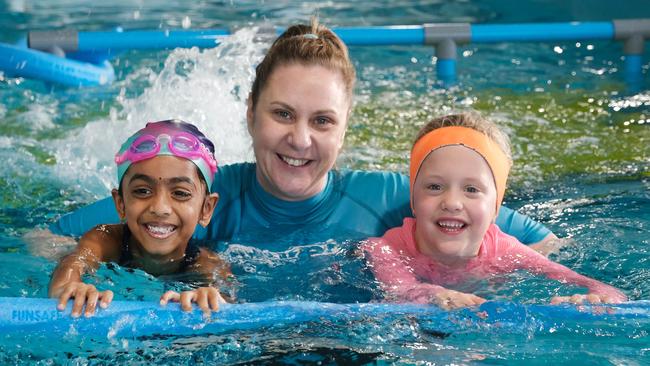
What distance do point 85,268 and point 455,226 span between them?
4.64 ft

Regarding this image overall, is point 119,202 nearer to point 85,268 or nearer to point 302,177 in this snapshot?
point 85,268

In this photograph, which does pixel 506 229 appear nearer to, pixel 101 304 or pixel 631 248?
pixel 631 248

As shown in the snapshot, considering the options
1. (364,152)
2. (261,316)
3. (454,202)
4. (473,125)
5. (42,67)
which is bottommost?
(261,316)

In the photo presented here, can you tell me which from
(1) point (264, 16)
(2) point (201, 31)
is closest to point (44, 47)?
(2) point (201, 31)

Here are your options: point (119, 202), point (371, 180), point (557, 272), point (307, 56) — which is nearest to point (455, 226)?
point (557, 272)

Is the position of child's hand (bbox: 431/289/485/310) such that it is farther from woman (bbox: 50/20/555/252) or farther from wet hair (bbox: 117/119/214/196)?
wet hair (bbox: 117/119/214/196)

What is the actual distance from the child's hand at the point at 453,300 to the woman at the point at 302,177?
0.83 metres

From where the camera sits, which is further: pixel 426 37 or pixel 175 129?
pixel 426 37

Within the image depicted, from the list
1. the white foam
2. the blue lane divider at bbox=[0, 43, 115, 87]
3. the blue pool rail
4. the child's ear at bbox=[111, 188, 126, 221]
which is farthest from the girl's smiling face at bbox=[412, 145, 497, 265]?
the blue lane divider at bbox=[0, 43, 115, 87]

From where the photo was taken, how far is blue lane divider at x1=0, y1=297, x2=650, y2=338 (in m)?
3.01

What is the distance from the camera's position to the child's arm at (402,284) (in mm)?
3265

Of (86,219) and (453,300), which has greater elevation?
(86,219)

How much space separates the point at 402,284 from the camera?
3621 millimetres

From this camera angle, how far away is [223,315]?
3.09 m
